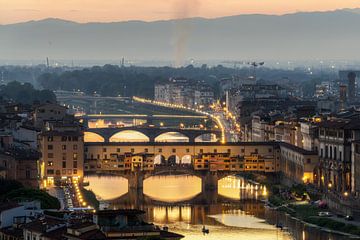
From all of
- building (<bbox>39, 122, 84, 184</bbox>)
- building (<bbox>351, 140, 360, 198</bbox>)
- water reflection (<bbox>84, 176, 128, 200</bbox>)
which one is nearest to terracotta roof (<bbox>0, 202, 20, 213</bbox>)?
water reflection (<bbox>84, 176, 128, 200</bbox>)

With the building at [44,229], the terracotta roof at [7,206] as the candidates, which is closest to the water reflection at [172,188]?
the terracotta roof at [7,206]

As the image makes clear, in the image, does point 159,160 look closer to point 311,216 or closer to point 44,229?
point 311,216

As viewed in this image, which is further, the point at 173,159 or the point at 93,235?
the point at 173,159

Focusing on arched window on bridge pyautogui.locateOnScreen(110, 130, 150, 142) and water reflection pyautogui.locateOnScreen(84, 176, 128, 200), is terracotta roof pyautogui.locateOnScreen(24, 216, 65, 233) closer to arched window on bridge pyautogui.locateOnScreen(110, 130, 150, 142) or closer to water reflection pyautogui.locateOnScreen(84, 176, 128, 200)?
water reflection pyautogui.locateOnScreen(84, 176, 128, 200)

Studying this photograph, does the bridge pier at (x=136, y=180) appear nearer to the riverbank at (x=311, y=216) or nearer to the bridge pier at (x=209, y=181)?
the bridge pier at (x=209, y=181)

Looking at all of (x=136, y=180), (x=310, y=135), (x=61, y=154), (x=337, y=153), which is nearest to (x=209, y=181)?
(x=136, y=180)
